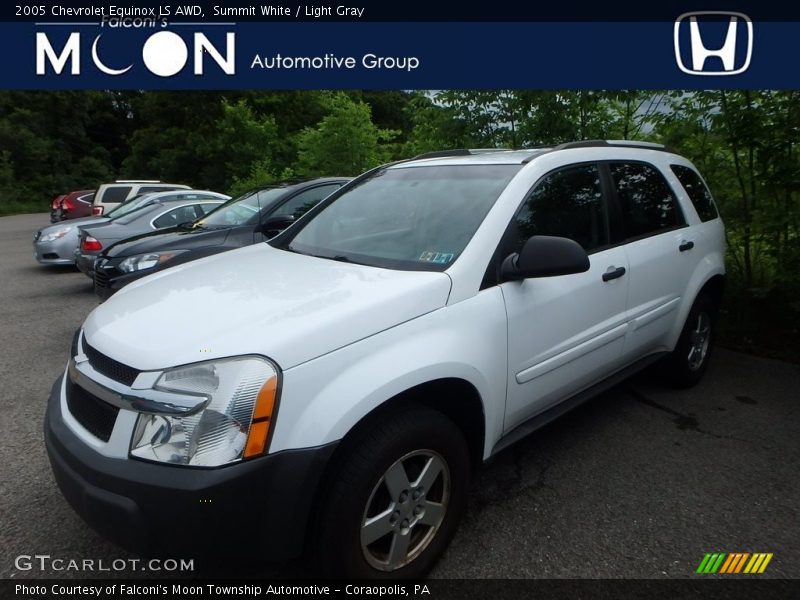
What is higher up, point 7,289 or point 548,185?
point 548,185

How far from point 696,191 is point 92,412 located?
4.07m

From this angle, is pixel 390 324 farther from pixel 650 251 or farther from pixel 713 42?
pixel 713 42

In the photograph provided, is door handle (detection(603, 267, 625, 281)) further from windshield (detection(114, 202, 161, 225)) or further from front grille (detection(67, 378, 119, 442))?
windshield (detection(114, 202, 161, 225))

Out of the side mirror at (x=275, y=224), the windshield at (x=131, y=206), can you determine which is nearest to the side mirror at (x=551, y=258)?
the side mirror at (x=275, y=224)

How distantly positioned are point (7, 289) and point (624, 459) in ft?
29.5

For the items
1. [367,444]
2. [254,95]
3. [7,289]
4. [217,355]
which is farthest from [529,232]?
[254,95]

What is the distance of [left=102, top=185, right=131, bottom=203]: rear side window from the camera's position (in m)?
14.9

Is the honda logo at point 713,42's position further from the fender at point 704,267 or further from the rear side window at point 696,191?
the fender at point 704,267

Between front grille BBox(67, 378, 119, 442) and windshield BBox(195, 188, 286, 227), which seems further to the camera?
windshield BBox(195, 188, 286, 227)

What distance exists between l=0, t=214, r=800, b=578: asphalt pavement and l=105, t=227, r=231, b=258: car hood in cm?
156

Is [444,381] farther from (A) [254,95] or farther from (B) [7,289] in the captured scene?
(A) [254,95]

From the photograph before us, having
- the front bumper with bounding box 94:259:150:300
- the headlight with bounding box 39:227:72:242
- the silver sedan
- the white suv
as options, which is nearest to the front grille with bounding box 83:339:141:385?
the white suv

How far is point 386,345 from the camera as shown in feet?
6.76

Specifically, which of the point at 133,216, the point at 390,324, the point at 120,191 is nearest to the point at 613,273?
the point at 390,324
